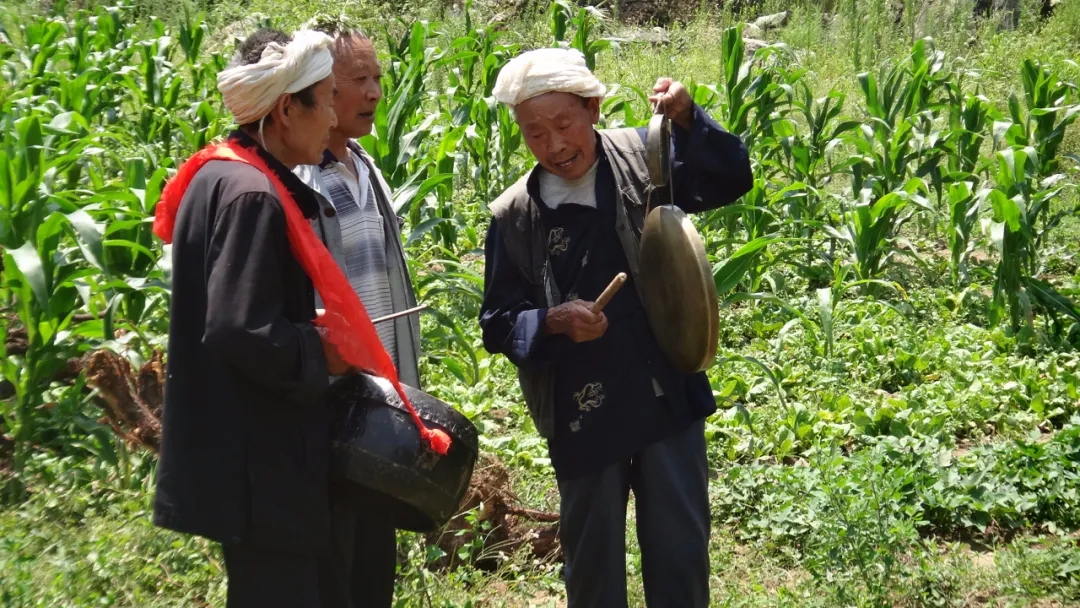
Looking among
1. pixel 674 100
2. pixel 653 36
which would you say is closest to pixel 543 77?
pixel 674 100

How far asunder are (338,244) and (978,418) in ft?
9.24

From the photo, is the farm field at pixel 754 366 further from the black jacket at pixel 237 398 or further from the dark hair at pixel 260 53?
the dark hair at pixel 260 53

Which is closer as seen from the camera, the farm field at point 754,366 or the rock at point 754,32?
the farm field at point 754,366

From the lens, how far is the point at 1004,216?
5211 mm

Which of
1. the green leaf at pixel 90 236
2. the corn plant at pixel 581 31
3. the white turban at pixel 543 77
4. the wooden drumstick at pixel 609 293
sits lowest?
the corn plant at pixel 581 31

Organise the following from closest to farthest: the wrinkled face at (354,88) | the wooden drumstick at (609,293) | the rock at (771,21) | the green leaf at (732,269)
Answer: the wooden drumstick at (609,293) → the wrinkled face at (354,88) → the green leaf at (732,269) → the rock at (771,21)

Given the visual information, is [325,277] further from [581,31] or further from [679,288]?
[581,31]

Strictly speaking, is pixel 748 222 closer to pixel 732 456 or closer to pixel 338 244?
pixel 732 456

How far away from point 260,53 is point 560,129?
0.72 m

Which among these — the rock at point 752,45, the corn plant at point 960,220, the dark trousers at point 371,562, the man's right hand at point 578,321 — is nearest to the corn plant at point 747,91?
the corn plant at point 960,220

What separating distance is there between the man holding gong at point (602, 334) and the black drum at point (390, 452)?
424mm

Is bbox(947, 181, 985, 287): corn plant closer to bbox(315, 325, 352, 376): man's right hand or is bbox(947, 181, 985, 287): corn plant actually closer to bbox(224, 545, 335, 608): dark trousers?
bbox(315, 325, 352, 376): man's right hand

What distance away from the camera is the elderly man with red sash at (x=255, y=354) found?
6.82 feet

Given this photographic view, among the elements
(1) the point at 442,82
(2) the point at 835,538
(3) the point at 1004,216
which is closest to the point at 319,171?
(2) the point at 835,538
